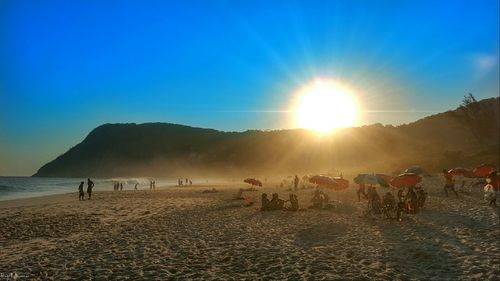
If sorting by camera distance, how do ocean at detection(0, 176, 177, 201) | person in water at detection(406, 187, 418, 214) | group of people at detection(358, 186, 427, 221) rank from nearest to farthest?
group of people at detection(358, 186, 427, 221), person in water at detection(406, 187, 418, 214), ocean at detection(0, 176, 177, 201)

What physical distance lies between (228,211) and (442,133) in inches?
4735

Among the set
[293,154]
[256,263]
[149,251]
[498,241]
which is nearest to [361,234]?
[498,241]

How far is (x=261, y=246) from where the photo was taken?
14000 millimetres

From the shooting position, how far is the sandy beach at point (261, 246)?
10664 mm

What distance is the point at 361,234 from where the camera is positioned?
15.7 meters

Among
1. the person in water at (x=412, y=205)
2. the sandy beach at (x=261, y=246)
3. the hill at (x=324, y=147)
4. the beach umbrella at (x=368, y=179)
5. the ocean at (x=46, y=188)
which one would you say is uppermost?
the hill at (x=324, y=147)

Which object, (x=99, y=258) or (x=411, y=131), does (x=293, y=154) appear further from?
(x=99, y=258)

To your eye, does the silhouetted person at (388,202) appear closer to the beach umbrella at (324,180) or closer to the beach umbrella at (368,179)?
the beach umbrella at (324,180)

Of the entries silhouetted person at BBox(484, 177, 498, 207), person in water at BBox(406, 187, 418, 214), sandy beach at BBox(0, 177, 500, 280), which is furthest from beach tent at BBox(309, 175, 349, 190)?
silhouetted person at BBox(484, 177, 498, 207)

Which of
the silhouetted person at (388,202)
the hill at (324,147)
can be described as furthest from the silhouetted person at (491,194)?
the hill at (324,147)

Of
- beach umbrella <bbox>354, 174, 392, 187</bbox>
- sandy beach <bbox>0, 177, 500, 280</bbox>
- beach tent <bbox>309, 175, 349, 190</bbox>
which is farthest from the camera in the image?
beach umbrella <bbox>354, 174, 392, 187</bbox>

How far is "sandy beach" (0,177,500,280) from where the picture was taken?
10.7 metres

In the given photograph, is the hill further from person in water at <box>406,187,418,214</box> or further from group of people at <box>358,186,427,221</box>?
person in water at <box>406,187,418,214</box>

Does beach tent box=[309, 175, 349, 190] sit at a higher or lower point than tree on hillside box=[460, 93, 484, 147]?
lower
